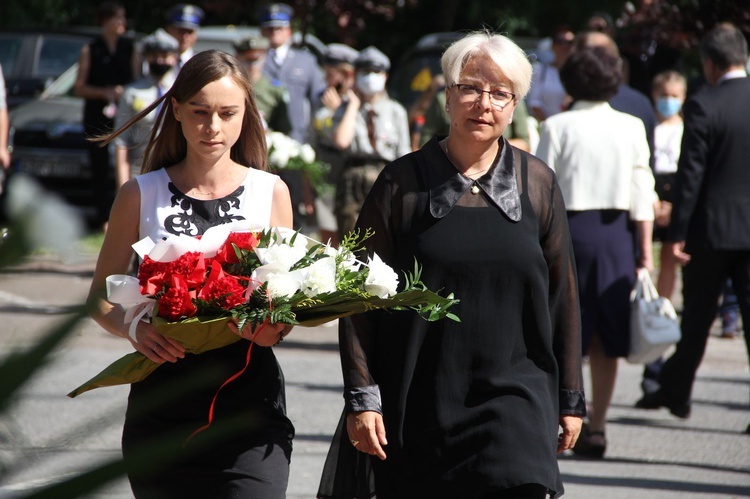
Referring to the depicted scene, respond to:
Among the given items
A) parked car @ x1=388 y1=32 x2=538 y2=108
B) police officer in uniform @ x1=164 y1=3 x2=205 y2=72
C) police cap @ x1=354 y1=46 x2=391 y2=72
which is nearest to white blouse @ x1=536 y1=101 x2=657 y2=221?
police cap @ x1=354 y1=46 x2=391 y2=72

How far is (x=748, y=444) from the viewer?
21.9 feet

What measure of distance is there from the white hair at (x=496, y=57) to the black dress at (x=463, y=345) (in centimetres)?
25

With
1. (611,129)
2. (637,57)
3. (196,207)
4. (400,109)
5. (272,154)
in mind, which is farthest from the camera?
(637,57)

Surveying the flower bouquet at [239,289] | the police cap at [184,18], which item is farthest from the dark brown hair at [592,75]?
the police cap at [184,18]

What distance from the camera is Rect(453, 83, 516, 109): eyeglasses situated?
3.44 meters

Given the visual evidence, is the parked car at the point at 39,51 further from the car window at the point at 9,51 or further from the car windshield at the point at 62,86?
the car windshield at the point at 62,86

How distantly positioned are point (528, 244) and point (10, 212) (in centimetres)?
A: 286

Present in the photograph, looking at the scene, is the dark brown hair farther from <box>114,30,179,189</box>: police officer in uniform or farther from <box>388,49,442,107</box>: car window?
<box>388,49,442,107</box>: car window

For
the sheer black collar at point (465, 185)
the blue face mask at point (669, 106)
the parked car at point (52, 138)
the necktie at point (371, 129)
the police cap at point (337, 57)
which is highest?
the sheer black collar at point (465, 185)

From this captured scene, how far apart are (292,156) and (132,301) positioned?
647cm

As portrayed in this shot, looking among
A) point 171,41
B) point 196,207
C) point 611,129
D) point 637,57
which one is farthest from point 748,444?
point 637,57

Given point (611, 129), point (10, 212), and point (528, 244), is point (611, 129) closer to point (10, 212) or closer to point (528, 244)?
point (528, 244)

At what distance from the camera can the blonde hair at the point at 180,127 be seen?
11.0 feet

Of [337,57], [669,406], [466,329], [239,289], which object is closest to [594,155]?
[669,406]
